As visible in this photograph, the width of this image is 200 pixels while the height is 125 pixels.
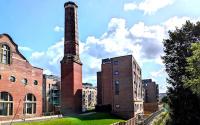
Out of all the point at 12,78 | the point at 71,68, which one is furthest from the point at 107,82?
the point at 12,78

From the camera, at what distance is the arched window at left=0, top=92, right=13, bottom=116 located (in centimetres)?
4536

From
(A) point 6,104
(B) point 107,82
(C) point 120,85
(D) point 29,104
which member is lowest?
(D) point 29,104

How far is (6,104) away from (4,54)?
7.80 m

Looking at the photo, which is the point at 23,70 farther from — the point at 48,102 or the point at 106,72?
the point at 48,102

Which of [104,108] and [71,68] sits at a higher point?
[71,68]

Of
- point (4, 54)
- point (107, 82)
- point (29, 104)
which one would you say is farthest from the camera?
point (107, 82)

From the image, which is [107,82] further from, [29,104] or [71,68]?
[29,104]

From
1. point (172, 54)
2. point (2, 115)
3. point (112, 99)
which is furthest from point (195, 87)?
point (112, 99)

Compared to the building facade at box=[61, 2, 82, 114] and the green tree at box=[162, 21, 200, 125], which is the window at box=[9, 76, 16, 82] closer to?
the building facade at box=[61, 2, 82, 114]

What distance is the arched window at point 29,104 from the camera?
51200mm

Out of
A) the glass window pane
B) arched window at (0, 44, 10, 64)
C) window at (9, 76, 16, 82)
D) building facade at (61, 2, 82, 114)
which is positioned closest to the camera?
the glass window pane

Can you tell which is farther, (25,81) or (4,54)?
(25,81)

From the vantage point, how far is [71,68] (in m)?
56.7

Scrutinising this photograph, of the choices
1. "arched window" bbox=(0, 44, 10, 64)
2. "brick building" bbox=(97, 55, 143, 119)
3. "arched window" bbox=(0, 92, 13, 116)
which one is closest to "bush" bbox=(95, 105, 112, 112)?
"brick building" bbox=(97, 55, 143, 119)
